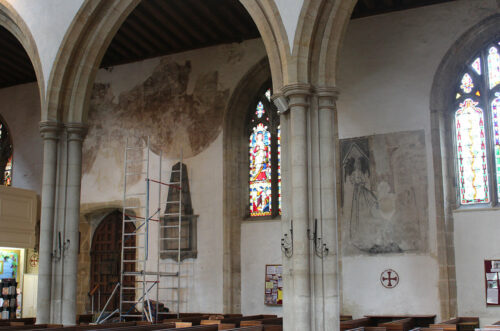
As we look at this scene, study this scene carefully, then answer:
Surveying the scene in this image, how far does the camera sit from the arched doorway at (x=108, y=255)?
13.8m

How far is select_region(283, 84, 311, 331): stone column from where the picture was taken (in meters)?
7.95

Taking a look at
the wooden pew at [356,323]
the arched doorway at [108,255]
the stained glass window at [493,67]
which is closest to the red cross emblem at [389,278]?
the wooden pew at [356,323]

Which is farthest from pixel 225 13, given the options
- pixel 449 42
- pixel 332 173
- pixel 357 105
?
pixel 332 173

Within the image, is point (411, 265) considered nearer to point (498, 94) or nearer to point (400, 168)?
point (400, 168)

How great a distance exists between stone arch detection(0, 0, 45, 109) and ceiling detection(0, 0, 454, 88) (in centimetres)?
156

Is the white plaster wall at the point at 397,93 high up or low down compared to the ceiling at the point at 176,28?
down

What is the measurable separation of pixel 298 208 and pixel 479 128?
471 centimetres

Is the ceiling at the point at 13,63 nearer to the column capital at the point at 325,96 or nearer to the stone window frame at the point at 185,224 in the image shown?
the stone window frame at the point at 185,224

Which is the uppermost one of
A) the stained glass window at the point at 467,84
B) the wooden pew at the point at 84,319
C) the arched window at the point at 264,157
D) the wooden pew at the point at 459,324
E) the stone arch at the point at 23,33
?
the stone arch at the point at 23,33

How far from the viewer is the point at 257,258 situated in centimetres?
1258

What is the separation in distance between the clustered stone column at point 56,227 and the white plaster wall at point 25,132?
4.86 meters

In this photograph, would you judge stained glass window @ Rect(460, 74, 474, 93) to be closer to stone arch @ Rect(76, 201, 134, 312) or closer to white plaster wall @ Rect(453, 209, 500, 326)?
white plaster wall @ Rect(453, 209, 500, 326)

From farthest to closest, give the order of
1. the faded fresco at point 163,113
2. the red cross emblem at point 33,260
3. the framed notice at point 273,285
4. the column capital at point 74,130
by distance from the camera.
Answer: the red cross emblem at point 33,260 → the faded fresco at point 163,113 → the framed notice at point 273,285 → the column capital at point 74,130

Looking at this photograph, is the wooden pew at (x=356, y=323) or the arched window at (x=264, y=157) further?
the arched window at (x=264, y=157)
